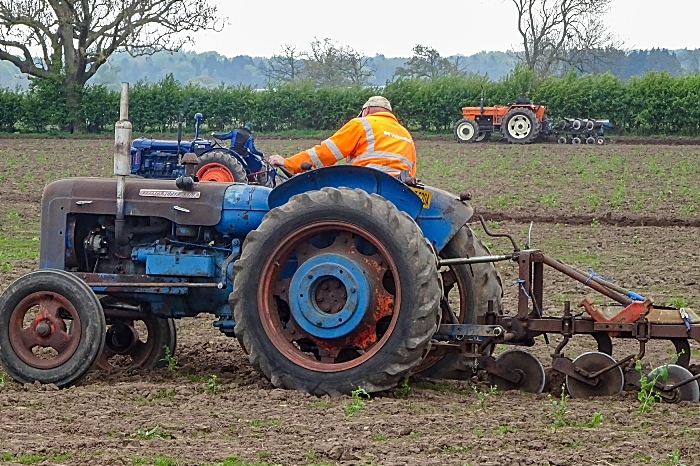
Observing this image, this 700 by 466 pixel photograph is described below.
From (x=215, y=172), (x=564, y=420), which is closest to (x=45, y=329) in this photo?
(x=564, y=420)

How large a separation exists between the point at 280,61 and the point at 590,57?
20158mm

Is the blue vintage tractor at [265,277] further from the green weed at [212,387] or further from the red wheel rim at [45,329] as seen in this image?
the green weed at [212,387]

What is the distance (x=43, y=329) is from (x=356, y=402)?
1.98 m

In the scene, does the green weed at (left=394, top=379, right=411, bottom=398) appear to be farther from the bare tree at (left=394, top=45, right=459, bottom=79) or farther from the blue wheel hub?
the bare tree at (left=394, top=45, right=459, bottom=79)

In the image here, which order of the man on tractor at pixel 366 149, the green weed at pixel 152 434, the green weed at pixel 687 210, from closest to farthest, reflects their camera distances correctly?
the green weed at pixel 152 434
the man on tractor at pixel 366 149
the green weed at pixel 687 210

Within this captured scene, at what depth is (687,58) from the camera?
5044 inches

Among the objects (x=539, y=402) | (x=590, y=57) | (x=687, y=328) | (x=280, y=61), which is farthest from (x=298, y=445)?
(x=280, y=61)

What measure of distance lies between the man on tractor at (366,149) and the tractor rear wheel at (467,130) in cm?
2824

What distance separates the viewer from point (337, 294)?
19.8ft

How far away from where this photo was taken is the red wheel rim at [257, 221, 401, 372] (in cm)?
593

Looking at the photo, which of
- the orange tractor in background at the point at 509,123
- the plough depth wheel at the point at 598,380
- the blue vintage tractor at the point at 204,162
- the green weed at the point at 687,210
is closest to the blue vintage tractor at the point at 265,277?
the plough depth wheel at the point at 598,380

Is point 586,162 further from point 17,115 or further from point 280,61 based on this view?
point 280,61

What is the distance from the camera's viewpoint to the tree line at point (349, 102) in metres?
37.6

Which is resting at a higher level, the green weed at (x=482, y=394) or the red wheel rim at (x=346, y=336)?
the red wheel rim at (x=346, y=336)
